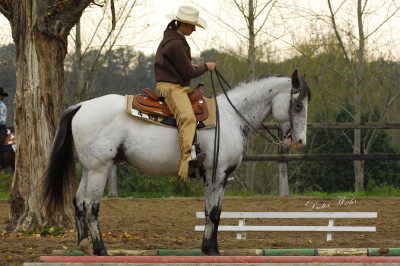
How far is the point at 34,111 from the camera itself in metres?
9.65

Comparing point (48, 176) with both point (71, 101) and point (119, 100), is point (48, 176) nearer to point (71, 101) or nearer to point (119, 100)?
point (119, 100)

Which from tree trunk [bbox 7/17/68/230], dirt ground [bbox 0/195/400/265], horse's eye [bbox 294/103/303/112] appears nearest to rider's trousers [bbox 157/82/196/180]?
horse's eye [bbox 294/103/303/112]

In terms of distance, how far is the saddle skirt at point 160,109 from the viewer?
22.5ft

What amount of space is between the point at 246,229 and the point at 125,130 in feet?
10.9

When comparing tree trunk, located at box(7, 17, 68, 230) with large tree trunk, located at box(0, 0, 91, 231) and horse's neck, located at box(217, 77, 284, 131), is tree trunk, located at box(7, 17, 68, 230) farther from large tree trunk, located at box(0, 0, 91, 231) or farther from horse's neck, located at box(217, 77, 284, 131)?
horse's neck, located at box(217, 77, 284, 131)

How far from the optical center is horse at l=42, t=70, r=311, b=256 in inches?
271

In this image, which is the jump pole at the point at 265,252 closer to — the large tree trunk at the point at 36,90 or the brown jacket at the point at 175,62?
the brown jacket at the point at 175,62

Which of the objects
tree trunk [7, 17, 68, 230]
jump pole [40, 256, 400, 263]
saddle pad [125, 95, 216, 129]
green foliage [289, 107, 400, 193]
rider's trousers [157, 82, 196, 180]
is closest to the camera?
jump pole [40, 256, 400, 263]

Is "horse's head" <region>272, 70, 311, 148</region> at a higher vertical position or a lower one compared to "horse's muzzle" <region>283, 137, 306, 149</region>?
higher

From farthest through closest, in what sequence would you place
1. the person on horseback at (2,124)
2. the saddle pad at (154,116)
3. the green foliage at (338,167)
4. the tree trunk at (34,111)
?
the green foliage at (338,167)
the person on horseback at (2,124)
the tree trunk at (34,111)
the saddle pad at (154,116)

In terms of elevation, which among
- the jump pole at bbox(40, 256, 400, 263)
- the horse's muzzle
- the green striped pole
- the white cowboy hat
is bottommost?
the green striped pole

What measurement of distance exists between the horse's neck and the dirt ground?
165cm

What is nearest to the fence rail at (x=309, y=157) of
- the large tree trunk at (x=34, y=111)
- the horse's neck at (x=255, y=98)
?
the large tree trunk at (x=34, y=111)

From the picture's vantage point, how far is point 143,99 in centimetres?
695
